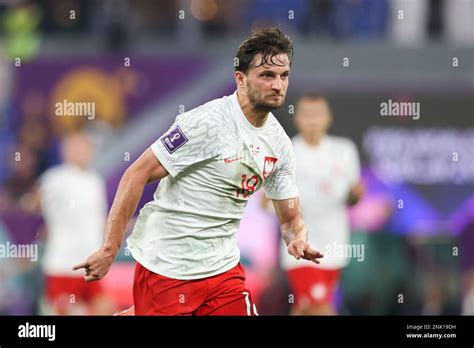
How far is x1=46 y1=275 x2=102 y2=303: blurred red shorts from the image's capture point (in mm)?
14172

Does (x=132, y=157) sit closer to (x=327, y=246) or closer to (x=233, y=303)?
(x=327, y=246)

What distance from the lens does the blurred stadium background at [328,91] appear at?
52.6 feet

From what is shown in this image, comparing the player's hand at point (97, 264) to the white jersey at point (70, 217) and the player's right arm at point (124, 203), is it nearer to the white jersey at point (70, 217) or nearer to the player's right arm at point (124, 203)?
the player's right arm at point (124, 203)

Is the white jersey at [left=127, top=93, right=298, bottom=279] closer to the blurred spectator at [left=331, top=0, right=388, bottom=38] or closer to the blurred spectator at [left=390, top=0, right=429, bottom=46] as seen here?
the blurred spectator at [left=331, top=0, right=388, bottom=38]

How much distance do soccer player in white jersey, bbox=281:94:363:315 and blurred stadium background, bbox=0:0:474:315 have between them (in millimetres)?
2863

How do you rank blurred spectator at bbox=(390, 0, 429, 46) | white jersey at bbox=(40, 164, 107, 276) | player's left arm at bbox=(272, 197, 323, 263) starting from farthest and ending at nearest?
blurred spectator at bbox=(390, 0, 429, 46) → white jersey at bbox=(40, 164, 107, 276) → player's left arm at bbox=(272, 197, 323, 263)

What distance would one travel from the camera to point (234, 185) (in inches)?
299

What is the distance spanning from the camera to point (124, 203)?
738 centimetres

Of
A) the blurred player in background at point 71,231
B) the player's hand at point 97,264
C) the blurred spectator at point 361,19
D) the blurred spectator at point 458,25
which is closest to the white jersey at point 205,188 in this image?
the player's hand at point 97,264

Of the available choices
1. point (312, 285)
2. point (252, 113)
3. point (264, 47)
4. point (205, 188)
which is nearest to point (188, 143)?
point (205, 188)

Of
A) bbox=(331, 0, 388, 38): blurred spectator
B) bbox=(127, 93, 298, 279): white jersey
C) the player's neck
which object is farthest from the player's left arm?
bbox=(331, 0, 388, 38): blurred spectator

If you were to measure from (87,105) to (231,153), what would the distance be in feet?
29.8

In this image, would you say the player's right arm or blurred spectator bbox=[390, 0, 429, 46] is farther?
blurred spectator bbox=[390, 0, 429, 46]

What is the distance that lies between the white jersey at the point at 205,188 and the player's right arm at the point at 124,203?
0.07 m
